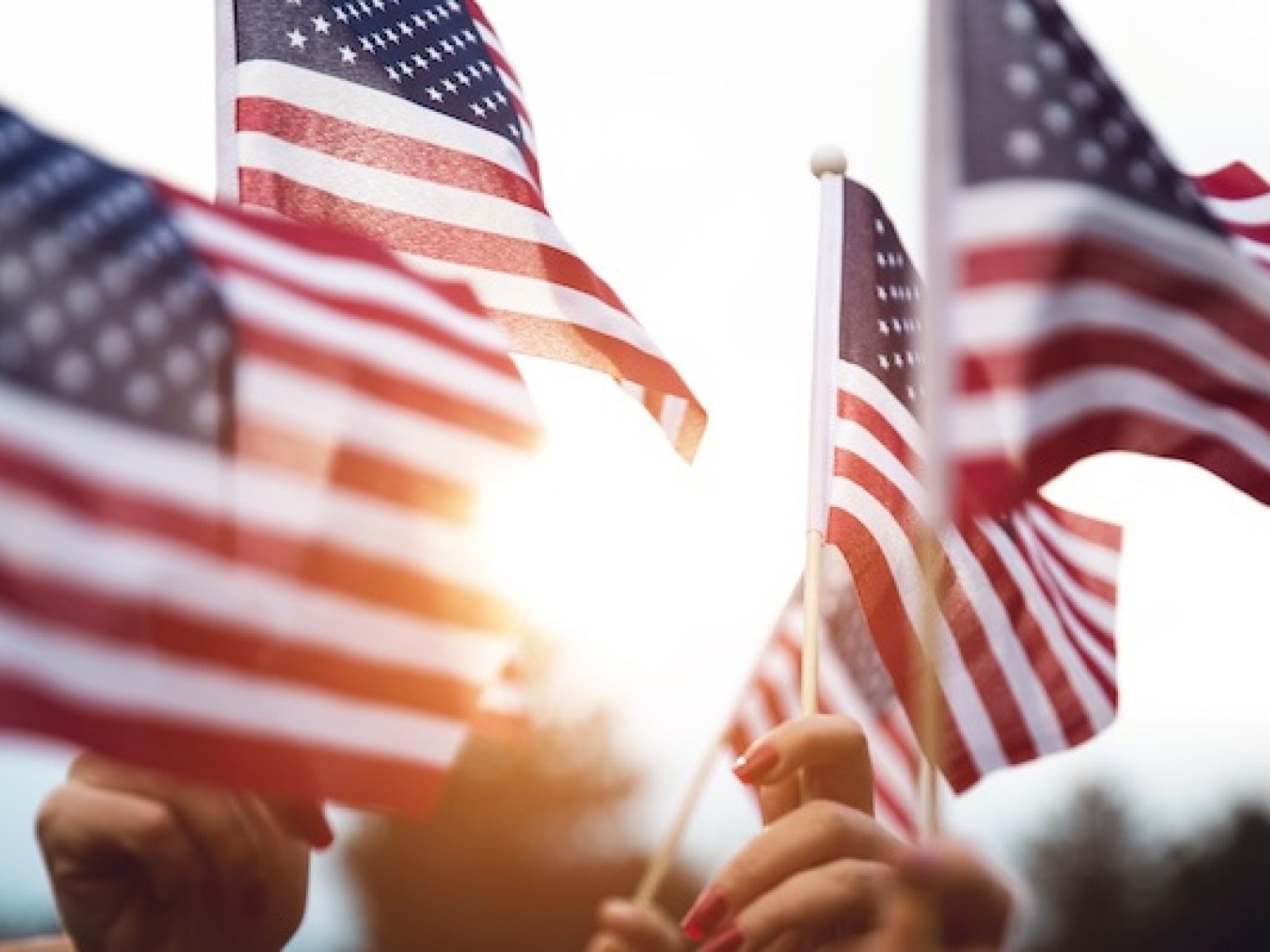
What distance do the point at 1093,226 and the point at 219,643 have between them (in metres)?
1.74

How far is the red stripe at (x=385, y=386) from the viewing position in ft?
11.2

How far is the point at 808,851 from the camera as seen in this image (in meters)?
3.36

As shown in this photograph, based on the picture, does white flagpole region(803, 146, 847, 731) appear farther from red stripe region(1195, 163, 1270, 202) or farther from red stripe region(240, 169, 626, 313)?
red stripe region(1195, 163, 1270, 202)

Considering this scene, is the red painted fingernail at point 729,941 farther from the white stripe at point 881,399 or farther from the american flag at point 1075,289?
the white stripe at point 881,399

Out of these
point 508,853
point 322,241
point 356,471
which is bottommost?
point 508,853

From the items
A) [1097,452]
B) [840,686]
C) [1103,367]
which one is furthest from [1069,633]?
[1103,367]

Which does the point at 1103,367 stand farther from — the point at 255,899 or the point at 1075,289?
the point at 255,899

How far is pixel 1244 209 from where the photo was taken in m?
5.18

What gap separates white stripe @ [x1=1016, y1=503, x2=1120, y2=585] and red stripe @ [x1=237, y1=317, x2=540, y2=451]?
224 cm

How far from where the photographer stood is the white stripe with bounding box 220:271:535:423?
11.4 feet

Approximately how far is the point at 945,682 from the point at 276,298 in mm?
2475

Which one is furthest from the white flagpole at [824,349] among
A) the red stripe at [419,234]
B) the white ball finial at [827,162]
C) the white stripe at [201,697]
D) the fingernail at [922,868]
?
the fingernail at [922,868]

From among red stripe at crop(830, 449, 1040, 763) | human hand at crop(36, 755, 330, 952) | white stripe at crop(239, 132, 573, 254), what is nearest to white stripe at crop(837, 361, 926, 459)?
red stripe at crop(830, 449, 1040, 763)

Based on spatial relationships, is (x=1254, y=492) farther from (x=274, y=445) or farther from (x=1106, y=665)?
(x=274, y=445)
